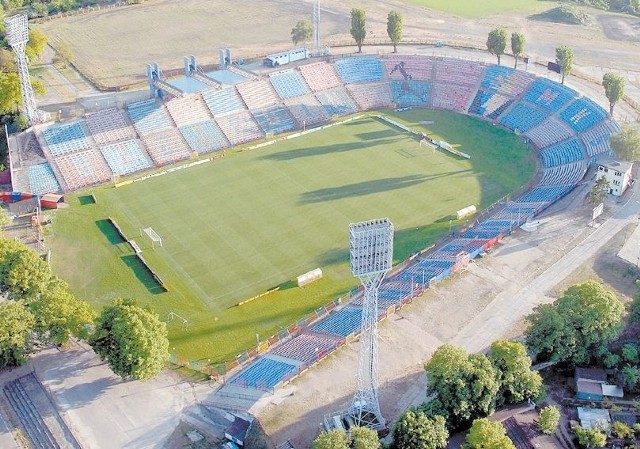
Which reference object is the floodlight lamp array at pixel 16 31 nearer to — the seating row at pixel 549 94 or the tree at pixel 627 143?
the seating row at pixel 549 94

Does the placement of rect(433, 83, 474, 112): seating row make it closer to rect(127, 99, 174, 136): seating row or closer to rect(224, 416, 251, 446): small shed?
rect(127, 99, 174, 136): seating row

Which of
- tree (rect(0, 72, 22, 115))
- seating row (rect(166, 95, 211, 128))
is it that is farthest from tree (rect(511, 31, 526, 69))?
tree (rect(0, 72, 22, 115))

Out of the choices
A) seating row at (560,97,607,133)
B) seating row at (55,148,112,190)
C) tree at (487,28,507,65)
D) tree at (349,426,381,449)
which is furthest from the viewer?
tree at (487,28,507,65)

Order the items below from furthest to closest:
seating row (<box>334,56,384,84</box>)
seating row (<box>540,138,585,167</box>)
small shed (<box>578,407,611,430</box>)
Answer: seating row (<box>334,56,384,84</box>) < seating row (<box>540,138,585,167</box>) < small shed (<box>578,407,611,430</box>)

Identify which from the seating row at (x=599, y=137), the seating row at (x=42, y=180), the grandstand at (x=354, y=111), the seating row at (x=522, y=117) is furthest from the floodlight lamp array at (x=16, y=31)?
the seating row at (x=599, y=137)

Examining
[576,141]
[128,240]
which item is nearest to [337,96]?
[576,141]

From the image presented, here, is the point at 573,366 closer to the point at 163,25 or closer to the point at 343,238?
the point at 343,238
